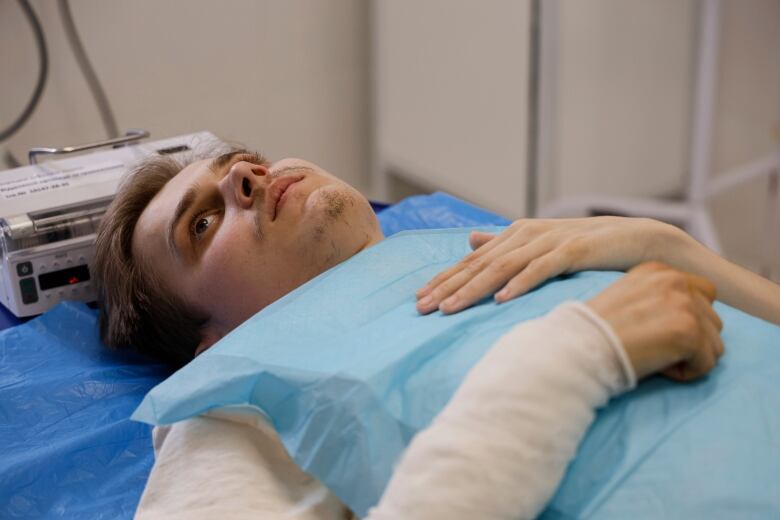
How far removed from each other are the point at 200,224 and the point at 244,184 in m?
0.09

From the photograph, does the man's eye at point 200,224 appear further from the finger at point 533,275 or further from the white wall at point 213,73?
the white wall at point 213,73

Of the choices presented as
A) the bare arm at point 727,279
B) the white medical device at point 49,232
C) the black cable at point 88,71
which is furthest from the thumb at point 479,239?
the black cable at point 88,71

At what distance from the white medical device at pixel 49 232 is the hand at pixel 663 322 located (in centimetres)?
97

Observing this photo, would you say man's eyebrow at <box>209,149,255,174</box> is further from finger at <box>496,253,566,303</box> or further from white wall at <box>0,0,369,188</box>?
white wall at <box>0,0,369,188</box>

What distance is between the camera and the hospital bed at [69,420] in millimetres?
1313

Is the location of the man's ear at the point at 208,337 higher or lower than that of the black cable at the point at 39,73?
lower

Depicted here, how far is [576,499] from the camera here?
92 cm

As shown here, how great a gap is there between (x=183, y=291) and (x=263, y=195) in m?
0.19

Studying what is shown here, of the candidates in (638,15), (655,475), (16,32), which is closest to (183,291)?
(655,475)

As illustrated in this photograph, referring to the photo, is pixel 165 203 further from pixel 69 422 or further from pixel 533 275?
pixel 533 275

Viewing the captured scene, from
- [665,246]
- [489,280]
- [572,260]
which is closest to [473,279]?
[489,280]

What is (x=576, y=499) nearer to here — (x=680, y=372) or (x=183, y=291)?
(x=680, y=372)

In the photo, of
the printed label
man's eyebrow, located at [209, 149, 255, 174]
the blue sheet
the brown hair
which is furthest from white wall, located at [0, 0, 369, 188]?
the blue sheet

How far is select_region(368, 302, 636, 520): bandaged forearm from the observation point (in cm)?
86
